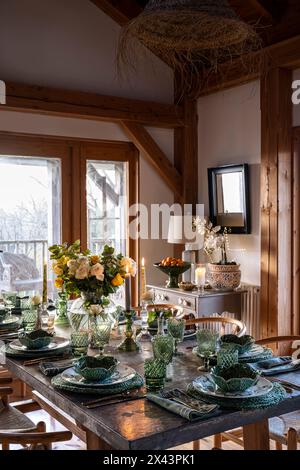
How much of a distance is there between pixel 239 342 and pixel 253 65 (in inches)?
108

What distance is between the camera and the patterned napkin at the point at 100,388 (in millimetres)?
1930

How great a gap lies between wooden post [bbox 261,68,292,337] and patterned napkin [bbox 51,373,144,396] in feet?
8.06

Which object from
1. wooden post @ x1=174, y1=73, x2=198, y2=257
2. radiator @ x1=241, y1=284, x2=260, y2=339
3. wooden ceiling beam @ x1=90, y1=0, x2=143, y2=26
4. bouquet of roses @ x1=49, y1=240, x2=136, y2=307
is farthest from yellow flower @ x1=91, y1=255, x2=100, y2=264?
wooden ceiling beam @ x1=90, y1=0, x2=143, y2=26

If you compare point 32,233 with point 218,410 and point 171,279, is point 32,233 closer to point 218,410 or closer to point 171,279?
point 171,279

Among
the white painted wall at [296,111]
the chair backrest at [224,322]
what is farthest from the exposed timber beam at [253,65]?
the chair backrest at [224,322]

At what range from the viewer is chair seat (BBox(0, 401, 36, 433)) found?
8.09ft

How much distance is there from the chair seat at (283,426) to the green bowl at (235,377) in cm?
63

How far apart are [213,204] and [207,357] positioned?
2814mm

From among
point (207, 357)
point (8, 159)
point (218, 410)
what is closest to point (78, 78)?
point (8, 159)

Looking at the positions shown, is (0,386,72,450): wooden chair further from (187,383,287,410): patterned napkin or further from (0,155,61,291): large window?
(0,155,61,291): large window

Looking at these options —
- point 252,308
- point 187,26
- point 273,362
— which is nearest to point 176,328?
point 273,362

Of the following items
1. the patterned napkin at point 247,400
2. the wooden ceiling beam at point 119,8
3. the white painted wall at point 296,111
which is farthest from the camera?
the wooden ceiling beam at point 119,8

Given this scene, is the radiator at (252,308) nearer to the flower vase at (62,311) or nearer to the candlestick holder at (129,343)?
the flower vase at (62,311)

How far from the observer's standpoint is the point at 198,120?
5.30m
